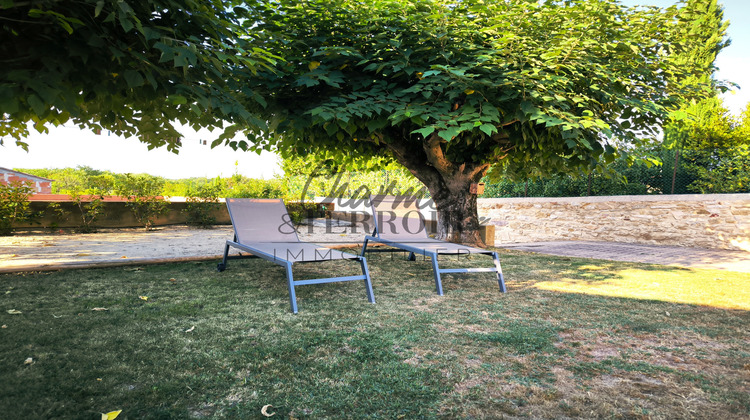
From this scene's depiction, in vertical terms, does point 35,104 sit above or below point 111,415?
above

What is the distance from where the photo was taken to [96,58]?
2.66 metres

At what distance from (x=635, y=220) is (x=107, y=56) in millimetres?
11337

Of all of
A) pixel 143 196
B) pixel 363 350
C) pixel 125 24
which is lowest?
pixel 363 350

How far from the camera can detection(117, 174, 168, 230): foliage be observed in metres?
9.61


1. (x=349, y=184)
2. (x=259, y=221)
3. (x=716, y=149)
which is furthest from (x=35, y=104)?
(x=349, y=184)

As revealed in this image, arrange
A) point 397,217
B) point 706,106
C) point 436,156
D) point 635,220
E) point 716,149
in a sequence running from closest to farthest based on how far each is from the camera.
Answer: point 397,217, point 436,156, point 635,220, point 716,149, point 706,106

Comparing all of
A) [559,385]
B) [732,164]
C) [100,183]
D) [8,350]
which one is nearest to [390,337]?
[559,385]

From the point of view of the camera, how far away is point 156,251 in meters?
6.61

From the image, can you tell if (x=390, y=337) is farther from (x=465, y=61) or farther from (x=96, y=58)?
(x=465, y=61)

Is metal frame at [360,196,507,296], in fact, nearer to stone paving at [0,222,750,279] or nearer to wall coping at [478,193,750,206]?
stone paving at [0,222,750,279]

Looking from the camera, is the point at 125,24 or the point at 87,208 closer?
the point at 125,24

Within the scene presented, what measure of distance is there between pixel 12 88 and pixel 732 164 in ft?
44.6

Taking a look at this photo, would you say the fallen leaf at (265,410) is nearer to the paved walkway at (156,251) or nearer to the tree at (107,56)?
the tree at (107,56)

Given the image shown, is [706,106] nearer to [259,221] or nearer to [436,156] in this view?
[436,156]
